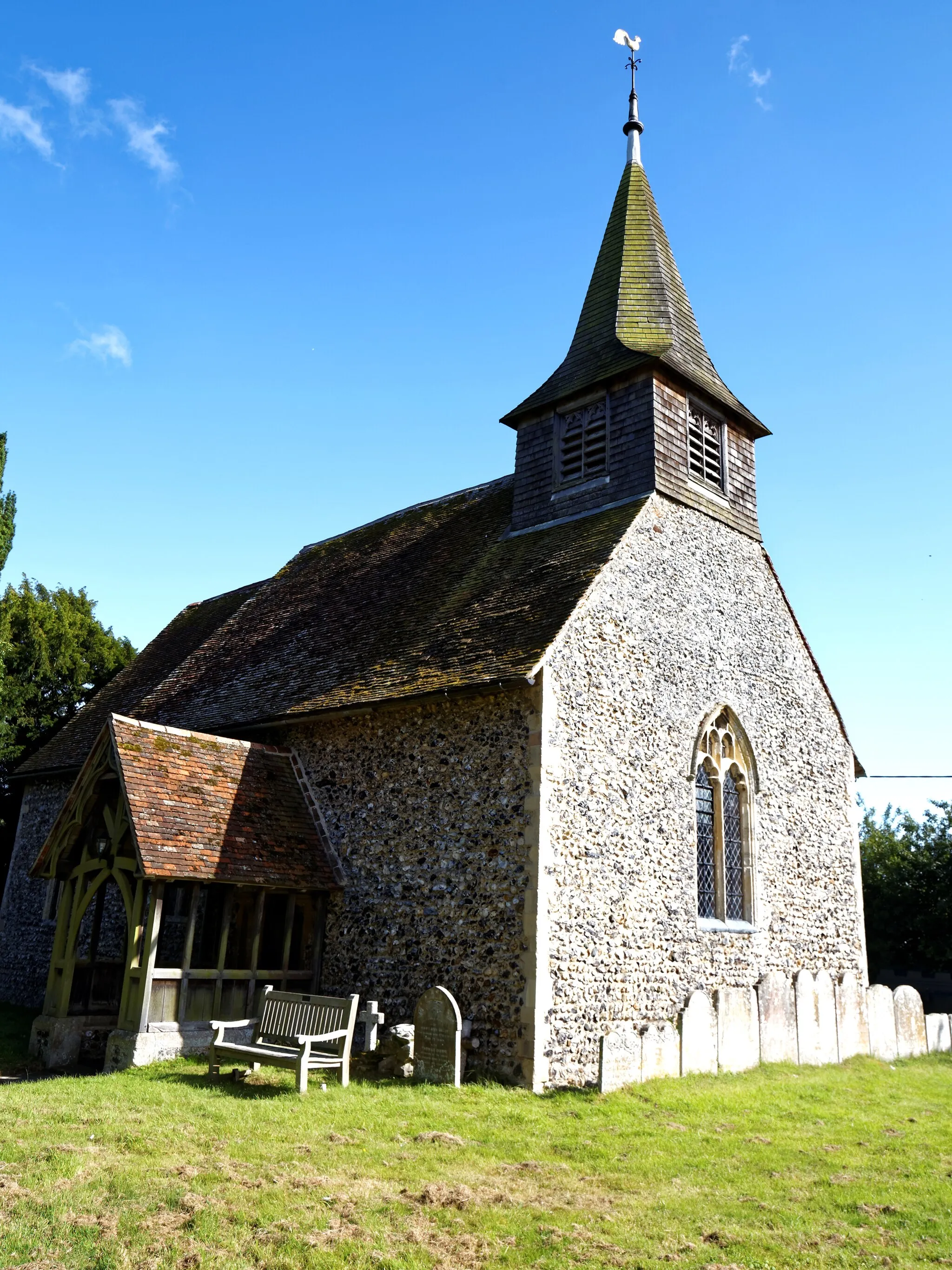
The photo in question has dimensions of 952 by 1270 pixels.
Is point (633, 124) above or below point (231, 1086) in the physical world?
above

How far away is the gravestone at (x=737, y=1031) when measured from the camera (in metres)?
12.0

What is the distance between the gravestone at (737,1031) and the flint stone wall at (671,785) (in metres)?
0.80

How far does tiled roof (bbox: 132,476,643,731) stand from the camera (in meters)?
13.7

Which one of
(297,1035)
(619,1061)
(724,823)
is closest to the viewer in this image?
(297,1035)

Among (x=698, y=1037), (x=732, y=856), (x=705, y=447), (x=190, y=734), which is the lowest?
(x=698, y=1037)

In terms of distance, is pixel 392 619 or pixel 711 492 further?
pixel 711 492

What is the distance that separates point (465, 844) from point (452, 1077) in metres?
2.74

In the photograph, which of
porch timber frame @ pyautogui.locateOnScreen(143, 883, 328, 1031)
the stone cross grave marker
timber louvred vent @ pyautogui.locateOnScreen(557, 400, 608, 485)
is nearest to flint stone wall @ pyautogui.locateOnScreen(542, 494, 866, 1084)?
timber louvred vent @ pyautogui.locateOnScreen(557, 400, 608, 485)

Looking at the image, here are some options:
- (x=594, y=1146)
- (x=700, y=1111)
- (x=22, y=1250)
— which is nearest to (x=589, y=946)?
(x=700, y=1111)

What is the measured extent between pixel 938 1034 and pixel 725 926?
16.8ft

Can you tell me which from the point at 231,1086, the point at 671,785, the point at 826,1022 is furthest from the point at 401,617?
the point at 826,1022

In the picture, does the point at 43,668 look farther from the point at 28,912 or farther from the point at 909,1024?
the point at 909,1024

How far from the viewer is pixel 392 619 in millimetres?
16578

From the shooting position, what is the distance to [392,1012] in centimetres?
1251
